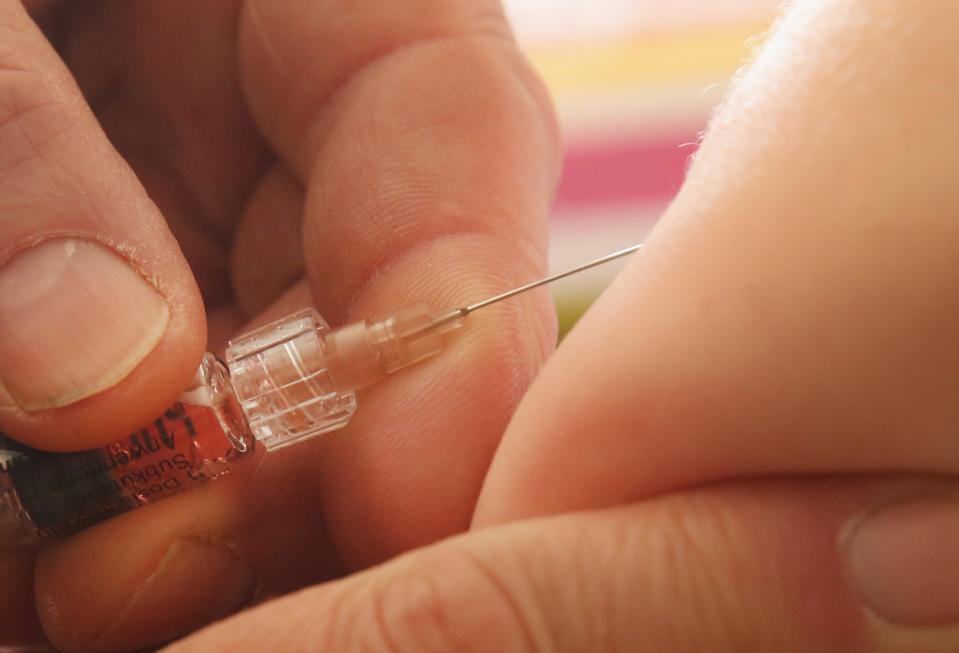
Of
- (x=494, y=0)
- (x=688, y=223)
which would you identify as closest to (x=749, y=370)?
(x=688, y=223)

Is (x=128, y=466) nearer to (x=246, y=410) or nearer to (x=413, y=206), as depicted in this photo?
(x=246, y=410)

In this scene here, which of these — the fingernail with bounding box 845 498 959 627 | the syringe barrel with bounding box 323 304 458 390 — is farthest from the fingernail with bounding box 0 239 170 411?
the fingernail with bounding box 845 498 959 627

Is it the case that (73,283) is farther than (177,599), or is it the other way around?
(177,599)

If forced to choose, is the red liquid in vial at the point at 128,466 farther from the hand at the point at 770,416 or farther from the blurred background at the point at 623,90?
the blurred background at the point at 623,90

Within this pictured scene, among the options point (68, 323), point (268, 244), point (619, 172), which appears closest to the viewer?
point (68, 323)

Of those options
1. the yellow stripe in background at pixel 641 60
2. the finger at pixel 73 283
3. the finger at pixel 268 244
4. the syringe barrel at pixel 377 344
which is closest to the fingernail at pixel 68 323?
the finger at pixel 73 283

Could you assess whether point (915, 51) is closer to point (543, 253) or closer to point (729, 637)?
point (729, 637)

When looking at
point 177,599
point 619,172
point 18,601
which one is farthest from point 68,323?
point 619,172

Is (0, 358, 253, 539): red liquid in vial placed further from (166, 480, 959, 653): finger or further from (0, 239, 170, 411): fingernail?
(166, 480, 959, 653): finger
